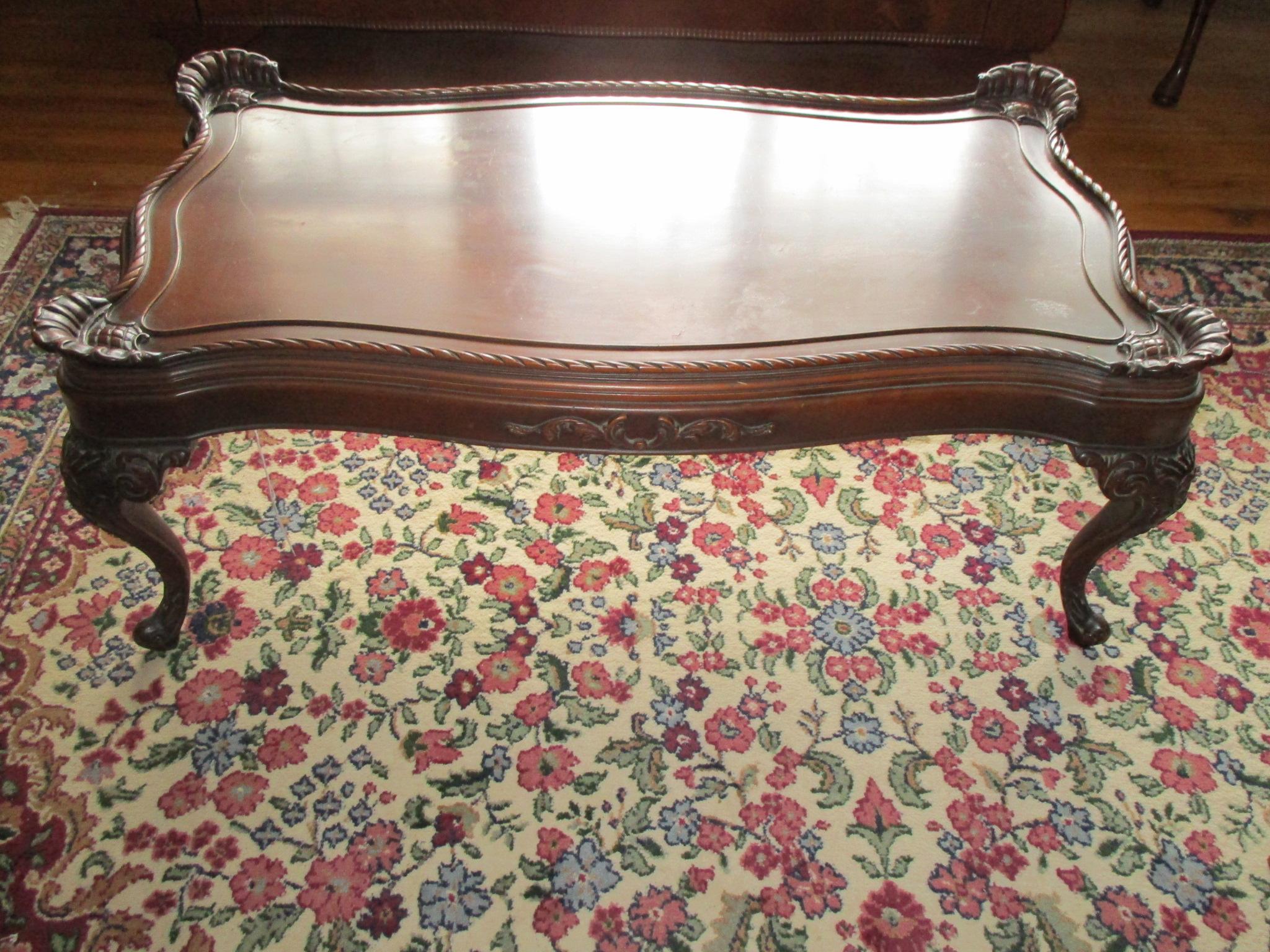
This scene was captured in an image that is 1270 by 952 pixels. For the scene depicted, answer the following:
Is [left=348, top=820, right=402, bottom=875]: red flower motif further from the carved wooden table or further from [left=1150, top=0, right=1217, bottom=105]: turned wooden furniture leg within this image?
[left=1150, top=0, right=1217, bottom=105]: turned wooden furniture leg

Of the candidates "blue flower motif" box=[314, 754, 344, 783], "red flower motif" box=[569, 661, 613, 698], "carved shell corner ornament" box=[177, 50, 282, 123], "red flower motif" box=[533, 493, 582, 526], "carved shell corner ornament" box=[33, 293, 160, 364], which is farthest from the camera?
"red flower motif" box=[533, 493, 582, 526]

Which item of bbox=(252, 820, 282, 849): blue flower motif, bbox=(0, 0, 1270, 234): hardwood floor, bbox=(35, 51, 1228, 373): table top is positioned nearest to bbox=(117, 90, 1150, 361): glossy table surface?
bbox=(35, 51, 1228, 373): table top

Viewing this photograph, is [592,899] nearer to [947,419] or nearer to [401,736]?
[401,736]

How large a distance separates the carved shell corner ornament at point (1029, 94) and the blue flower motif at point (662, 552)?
91cm

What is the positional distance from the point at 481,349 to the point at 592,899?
0.69 metres

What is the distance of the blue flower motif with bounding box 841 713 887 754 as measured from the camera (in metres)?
1.38

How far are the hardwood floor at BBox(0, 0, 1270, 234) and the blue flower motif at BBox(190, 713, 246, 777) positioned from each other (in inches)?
57.2

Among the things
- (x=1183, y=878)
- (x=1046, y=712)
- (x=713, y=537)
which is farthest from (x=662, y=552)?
(x=1183, y=878)

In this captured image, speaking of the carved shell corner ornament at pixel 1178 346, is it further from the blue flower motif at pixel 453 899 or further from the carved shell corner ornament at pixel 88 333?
the carved shell corner ornament at pixel 88 333

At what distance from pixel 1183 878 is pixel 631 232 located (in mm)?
1110

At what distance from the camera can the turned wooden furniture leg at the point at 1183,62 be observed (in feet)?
8.68

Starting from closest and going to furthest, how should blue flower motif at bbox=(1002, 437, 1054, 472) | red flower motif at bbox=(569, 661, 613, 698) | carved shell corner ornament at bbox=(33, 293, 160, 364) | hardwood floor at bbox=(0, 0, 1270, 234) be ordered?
1. carved shell corner ornament at bbox=(33, 293, 160, 364)
2. red flower motif at bbox=(569, 661, 613, 698)
3. blue flower motif at bbox=(1002, 437, 1054, 472)
4. hardwood floor at bbox=(0, 0, 1270, 234)

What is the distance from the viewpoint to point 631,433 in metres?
1.19

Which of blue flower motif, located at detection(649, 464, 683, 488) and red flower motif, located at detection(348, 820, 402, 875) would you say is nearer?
red flower motif, located at detection(348, 820, 402, 875)
